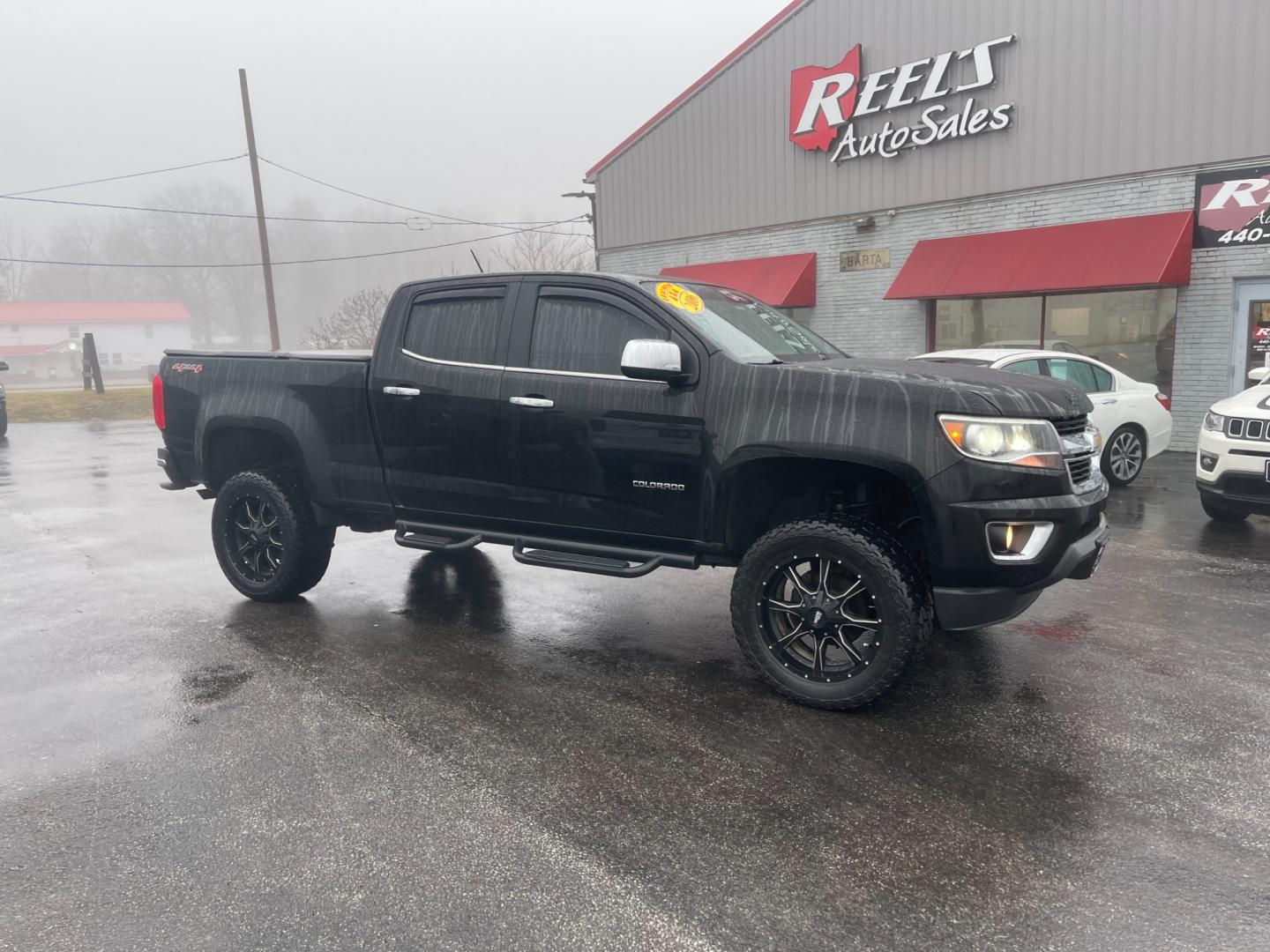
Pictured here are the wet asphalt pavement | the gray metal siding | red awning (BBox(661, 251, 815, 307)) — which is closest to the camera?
the wet asphalt pavement

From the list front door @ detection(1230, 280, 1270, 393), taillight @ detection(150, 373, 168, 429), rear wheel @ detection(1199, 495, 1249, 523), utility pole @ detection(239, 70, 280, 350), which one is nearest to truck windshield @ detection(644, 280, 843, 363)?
taillight @ detection(150, 373, 168, 429)

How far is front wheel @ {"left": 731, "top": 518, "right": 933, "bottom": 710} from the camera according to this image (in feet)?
12.7

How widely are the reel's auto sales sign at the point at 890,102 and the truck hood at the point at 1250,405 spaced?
8.65 metres

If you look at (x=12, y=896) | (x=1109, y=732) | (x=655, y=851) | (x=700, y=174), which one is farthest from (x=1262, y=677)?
(x=700, y=174)

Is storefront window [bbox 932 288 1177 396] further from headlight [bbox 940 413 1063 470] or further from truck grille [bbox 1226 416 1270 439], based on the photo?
headlight [bbox 940 413 1063 470]

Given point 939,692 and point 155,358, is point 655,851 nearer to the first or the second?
point 939,692

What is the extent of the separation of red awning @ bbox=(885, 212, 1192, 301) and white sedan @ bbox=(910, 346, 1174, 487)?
3.19 m

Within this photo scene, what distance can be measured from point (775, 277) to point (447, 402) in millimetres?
13978

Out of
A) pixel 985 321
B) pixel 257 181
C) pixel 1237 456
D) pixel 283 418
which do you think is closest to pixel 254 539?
pixel 283 418

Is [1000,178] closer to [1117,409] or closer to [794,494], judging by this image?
[1117,409]

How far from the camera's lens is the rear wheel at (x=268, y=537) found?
5727mm

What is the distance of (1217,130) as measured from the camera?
12570 mm

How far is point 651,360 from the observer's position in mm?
4137

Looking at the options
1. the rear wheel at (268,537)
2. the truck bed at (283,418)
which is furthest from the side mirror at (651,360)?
the rear wheel at (268,537)
